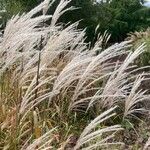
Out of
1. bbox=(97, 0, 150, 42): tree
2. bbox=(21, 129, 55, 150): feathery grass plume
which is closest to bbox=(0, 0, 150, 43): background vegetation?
bbox=(97, 0, 150, 42): tree

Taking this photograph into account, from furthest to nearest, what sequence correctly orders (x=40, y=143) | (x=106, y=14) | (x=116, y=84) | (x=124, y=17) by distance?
(x=124, y=17) → (x=106, y=14) → (x=116, y=84) → (x=40, y=143)

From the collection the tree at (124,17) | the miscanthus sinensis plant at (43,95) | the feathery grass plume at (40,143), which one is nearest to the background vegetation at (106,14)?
the tree at (124,17)

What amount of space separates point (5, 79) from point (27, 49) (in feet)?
1.00

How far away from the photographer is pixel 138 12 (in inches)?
1017

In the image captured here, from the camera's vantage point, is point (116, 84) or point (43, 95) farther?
point (116, 84)

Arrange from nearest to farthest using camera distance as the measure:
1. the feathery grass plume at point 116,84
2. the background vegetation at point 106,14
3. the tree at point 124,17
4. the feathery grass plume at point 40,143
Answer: the feathery grass plume at point 40,143 → the feathery grass plume at point 116,84 → the background vegetation at point 106,14 → the tree at point 124,17

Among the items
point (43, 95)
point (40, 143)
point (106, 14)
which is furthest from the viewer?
point (106, 14)

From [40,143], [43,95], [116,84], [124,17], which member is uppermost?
[43,95]

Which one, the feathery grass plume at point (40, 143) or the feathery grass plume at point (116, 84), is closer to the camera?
the feathery grass plume at point (40, 143)

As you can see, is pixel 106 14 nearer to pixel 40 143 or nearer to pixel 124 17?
pixel 124 17

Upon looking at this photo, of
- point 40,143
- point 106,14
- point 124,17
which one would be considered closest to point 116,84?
point 40,143

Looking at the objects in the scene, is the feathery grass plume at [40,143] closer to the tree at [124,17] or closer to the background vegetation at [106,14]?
the background vegetation at [106,14]

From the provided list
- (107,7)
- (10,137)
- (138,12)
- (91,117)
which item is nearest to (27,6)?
(107,7)

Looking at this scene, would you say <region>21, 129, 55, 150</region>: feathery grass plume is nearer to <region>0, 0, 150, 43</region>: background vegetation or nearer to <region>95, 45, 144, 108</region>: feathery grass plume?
<region>95, 45, 144, 108</region>: feathery grass plume
